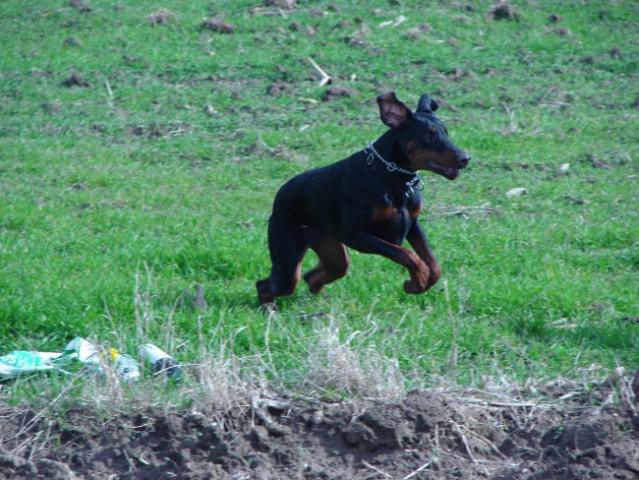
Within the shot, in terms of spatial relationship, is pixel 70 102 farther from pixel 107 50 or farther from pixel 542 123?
pixel 542 123

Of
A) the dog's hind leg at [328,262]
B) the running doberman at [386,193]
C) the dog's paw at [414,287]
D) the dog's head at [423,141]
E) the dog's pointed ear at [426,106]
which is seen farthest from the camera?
the dog's hind leg at [328,262]

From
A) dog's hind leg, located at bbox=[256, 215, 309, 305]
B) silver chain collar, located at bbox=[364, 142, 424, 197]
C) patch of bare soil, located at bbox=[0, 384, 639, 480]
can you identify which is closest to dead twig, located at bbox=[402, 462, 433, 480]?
patch of bare soil, located at bbox=[0, 384, 639, 480]

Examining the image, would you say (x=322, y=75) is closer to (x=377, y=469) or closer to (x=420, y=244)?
(x=420, y=244)

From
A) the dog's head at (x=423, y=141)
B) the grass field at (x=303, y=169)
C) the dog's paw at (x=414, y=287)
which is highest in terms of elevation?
the dog's head at (x=423, y=141)

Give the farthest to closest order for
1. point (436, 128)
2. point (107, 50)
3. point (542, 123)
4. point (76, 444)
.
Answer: point (107, 50) < point (542, 123) < point (436, 128) < point (76, 444)

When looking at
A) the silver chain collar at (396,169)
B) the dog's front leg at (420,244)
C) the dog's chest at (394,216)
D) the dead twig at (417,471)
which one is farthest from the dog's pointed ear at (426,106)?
the dead twig at (417,471)

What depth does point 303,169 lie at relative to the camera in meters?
10.3

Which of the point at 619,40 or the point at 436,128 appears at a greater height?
the point at 436,128

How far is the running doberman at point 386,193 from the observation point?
6.02 m

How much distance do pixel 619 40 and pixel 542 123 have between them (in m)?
4.15

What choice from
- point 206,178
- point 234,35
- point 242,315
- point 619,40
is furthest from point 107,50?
point 242,315

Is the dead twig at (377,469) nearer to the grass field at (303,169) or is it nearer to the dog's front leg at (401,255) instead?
the grass field at (303,169)

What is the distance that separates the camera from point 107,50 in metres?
14.6

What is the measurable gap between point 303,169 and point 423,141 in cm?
440
